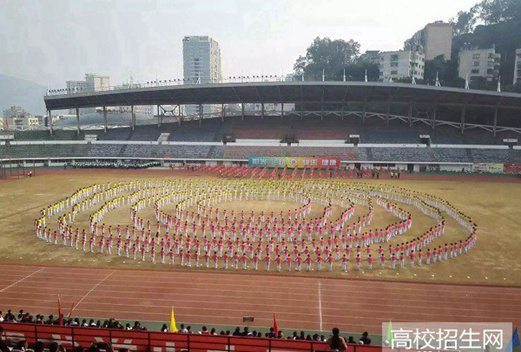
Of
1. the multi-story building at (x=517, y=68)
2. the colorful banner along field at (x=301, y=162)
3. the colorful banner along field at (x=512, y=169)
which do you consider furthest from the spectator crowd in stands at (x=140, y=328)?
the multi-story building at (x=517, y=68)

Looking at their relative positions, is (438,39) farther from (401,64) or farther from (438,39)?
(401,64)

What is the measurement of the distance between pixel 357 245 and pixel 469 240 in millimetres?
5457

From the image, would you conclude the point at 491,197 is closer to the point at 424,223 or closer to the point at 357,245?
the point at 424,223

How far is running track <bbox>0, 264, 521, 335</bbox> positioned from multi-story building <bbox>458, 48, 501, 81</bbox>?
7619cm

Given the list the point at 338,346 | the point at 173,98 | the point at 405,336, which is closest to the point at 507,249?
the point at 405,336

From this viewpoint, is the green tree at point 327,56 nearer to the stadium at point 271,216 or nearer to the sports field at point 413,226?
the stadium at point 271,216

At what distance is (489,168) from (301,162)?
23516mm

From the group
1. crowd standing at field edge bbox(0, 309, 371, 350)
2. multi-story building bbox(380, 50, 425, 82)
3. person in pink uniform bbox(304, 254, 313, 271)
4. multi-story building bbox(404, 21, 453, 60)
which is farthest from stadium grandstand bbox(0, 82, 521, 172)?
crowd standing at field edge bbox(0, 309, 371, 350)

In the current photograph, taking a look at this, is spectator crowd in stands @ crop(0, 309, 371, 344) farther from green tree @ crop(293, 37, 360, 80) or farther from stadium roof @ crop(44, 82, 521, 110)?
green tree @ crop(293, 37, 360, 80)

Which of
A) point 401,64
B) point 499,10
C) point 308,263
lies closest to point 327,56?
point 401,64

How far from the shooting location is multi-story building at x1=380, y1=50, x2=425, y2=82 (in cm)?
8669

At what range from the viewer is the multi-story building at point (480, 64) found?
256ft

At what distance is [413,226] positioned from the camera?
23.7m

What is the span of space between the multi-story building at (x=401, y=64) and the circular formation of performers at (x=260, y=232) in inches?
2449
